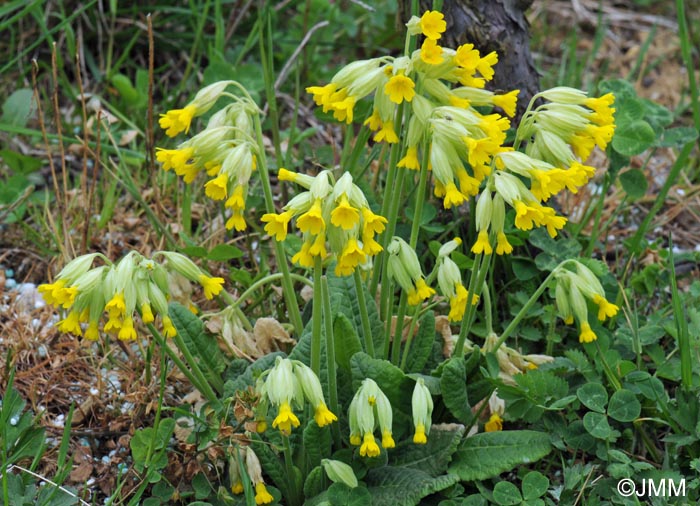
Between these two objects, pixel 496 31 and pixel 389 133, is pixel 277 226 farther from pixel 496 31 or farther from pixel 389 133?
pixel 496 31

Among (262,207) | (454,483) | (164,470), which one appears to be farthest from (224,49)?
(454,483)

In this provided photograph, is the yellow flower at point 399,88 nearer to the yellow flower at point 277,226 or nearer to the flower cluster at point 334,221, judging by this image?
the flower cluster at point 334,221

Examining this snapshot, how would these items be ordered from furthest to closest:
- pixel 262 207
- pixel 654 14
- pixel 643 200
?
pixel 654 14 → pixel 643 200 → pixel 262 207

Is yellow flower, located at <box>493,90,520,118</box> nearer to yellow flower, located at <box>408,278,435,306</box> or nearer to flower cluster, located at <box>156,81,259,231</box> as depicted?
yellow flower, located at <box>408,278,435,306</box>

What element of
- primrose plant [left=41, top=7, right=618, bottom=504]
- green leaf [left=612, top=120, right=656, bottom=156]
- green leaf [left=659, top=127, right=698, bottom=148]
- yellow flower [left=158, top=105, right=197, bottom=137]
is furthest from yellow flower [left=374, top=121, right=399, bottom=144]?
green leaf [left=659, top=127, right=698, bottom=148]

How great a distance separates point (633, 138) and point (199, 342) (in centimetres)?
185

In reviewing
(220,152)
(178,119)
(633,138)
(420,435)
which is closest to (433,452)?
(420,435)

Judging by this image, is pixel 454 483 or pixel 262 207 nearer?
pixel 454 483

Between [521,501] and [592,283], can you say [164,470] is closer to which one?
[521,501]

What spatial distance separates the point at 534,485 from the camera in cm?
256

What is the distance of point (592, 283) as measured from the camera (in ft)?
8.47

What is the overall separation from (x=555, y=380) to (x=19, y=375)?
1.80 metres

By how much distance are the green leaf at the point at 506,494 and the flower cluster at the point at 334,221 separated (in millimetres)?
853

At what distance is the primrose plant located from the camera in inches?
89.7
